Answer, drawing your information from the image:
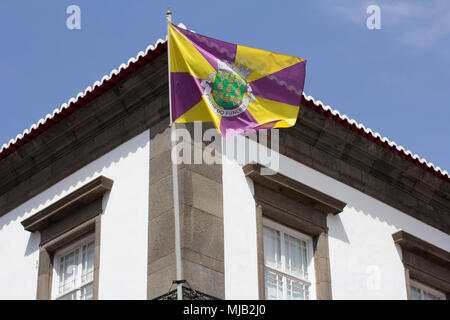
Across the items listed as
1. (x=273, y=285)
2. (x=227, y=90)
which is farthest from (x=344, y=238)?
(x=227, y=90)

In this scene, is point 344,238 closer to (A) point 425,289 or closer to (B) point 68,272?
(A) point 425,289

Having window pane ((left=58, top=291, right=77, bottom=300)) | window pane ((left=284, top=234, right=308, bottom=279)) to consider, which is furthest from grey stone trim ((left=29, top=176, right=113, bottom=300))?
window pane ((left=284, top=234, right=308, bottom=279))

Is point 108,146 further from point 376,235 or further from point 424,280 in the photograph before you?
Result: point 424,280

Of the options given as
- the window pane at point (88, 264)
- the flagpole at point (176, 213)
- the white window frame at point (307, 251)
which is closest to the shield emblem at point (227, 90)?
the flagpole at point (176, 213)

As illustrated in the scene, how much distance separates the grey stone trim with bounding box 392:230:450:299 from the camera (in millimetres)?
16172

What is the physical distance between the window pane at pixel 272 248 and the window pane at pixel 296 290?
0.85ft

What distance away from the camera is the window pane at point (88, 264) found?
48.0 ft

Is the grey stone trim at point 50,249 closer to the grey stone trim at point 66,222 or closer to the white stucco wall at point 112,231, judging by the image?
the grey stone trim at point 66,222

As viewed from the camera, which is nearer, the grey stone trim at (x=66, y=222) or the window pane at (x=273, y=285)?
the window pane at (x=273, y=285)

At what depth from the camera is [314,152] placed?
626 inches

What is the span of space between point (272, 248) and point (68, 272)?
2631mm

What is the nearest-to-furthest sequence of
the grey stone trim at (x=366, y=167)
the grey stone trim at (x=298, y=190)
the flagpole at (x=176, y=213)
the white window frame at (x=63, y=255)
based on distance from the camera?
the flagpole at (x=176, y=213), the grey stone trim at (x=298, y=190), the white window frame at (x=63, y=255), the grey stone trim at (x=366, y=167)

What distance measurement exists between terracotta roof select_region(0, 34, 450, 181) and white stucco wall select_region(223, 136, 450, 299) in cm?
78
